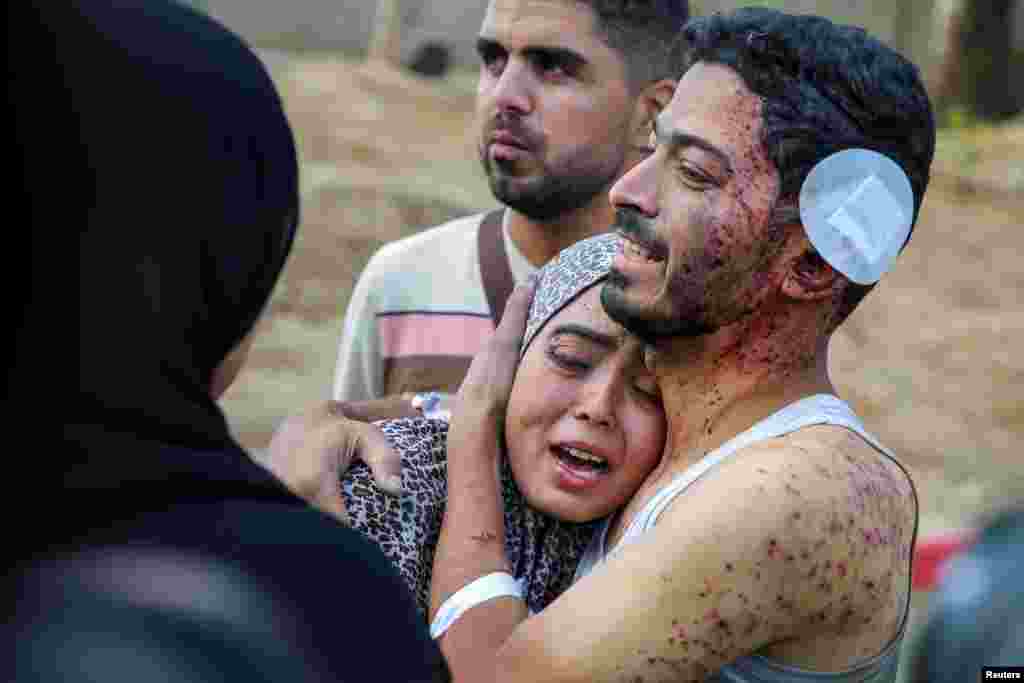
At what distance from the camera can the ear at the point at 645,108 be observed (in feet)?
13.8

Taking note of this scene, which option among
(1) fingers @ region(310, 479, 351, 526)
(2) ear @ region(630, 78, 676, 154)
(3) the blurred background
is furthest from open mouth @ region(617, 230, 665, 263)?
(3) the blurred background

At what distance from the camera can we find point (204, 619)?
5.90 ft

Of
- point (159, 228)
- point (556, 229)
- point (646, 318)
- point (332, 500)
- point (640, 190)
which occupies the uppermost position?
point (159, 228)

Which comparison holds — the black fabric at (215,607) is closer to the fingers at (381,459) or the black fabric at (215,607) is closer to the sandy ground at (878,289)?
the fingers at (381,459)

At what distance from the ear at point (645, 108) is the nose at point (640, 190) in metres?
Result: 1.36

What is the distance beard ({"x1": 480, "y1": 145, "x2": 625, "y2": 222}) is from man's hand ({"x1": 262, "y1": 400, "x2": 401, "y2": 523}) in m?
1.23

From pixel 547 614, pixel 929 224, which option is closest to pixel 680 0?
pixel 547 614

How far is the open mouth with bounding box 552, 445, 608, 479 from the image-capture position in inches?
112

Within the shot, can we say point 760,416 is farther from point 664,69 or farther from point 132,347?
point 664,69

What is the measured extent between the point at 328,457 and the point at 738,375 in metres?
0.77

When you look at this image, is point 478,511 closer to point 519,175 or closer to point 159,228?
point 159,228

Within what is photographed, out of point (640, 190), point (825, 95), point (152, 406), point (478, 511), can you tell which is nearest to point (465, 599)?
point (478, 511)

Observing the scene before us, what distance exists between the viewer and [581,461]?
287 cm

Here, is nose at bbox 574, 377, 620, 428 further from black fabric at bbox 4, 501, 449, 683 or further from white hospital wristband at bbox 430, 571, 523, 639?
black fabric at bbox 4, 501, 449, 683
